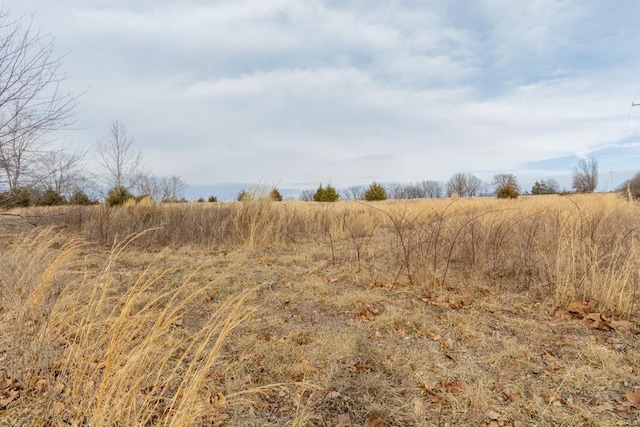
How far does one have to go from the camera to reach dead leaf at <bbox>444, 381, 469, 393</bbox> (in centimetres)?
200

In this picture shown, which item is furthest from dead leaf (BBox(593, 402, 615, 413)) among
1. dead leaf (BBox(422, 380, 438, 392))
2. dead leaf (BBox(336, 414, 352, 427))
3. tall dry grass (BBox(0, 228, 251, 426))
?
tall dry grass (BBox(0, 228, 251, 426))

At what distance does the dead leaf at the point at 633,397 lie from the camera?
6.07ft

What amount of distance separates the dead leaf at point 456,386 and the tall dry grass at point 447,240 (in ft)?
6.17

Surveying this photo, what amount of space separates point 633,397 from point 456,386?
3.25 feet

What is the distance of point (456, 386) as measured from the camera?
2045mm

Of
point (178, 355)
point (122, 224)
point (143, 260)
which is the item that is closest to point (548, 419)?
point (178, 355)

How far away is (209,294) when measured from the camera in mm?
3996

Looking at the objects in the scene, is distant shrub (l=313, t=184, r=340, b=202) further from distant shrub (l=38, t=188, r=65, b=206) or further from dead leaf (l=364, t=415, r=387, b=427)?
dead leaf (l=364, t=415, r=387, b=427)

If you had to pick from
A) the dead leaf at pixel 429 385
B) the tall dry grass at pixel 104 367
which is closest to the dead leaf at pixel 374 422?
the dead leaf at pixel 429 385

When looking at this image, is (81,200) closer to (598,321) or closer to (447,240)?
(447,240)

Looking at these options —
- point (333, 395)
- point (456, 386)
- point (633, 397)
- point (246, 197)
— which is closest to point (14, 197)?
point (246, 197)

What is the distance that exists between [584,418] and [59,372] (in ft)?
10.4

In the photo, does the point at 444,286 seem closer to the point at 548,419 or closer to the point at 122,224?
the point at 548,419

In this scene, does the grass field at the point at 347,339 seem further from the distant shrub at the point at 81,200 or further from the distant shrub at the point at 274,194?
the distant shrub at the point at 81,200
